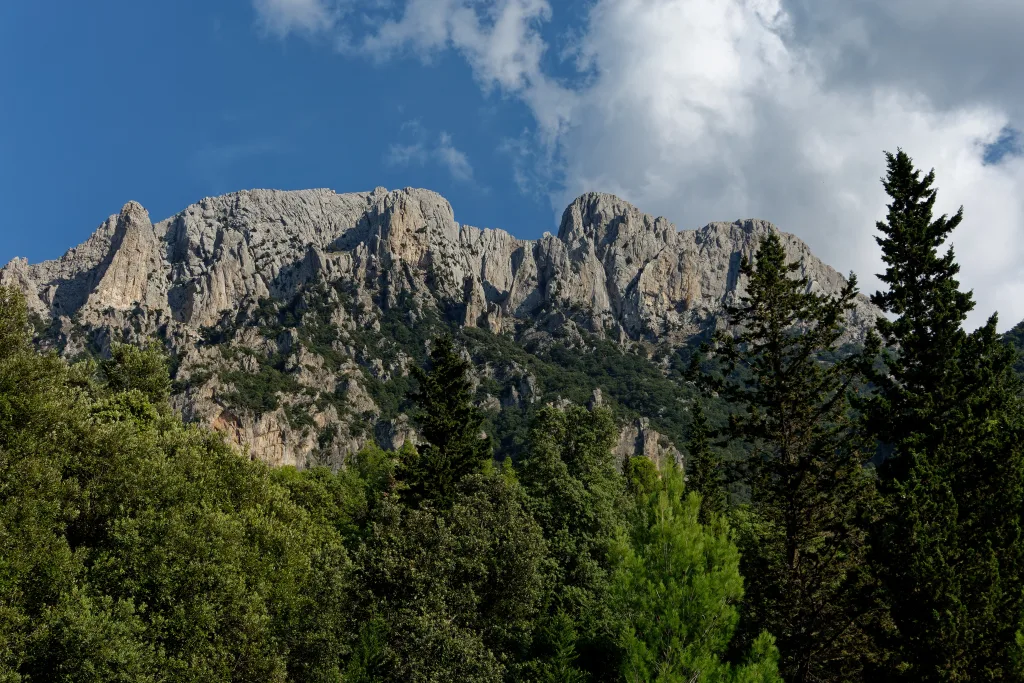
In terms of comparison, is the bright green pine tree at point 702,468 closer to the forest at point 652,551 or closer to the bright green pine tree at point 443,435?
the bright green pine tree at point 443,435

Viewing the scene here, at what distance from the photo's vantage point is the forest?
63.3 ft

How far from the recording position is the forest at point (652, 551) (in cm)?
1930

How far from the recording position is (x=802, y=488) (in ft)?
81.0

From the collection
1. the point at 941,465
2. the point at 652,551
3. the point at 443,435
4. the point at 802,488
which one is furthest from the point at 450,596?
the point at 443,435

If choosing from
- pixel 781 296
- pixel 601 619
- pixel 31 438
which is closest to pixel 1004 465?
pixel 781 296

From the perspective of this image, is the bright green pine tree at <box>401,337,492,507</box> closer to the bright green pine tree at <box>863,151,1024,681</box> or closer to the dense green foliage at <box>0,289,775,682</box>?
the dense green foliage at <box>0,289,775,682</box>

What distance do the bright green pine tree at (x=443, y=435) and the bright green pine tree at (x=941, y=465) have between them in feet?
92.2

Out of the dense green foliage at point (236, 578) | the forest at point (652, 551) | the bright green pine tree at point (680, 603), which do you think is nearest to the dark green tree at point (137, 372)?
the dense green foliage at point (236, 578)

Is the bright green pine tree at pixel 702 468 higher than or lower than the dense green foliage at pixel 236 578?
higher

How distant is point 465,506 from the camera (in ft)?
112

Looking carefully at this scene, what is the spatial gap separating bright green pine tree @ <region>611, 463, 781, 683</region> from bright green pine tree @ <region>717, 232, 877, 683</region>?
501 cm

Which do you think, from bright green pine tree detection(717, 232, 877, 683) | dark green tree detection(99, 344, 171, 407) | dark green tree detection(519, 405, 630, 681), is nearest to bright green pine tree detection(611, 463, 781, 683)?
dark green tree detection(519, 405, 630, 681)

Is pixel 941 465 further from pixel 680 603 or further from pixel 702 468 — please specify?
pixel 702 468

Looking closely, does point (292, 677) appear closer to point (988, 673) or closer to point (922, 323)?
point (988, 673)
